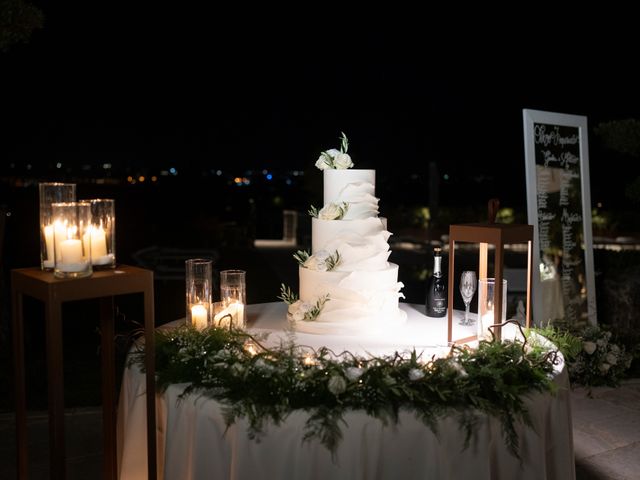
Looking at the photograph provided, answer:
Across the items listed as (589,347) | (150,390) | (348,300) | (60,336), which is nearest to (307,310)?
(348,300)

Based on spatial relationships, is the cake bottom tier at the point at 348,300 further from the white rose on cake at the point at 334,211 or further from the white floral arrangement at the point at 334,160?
the white floral arrangement at the point at 334,160

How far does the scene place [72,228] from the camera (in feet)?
7.14

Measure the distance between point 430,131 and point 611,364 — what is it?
18038 mm

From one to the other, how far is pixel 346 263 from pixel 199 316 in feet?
2.31

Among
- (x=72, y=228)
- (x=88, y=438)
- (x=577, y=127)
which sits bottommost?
(x=88, y=438)

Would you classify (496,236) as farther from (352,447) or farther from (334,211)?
(352,447)

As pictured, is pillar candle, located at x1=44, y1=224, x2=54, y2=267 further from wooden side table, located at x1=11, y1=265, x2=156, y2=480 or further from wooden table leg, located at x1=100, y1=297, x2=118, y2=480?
wooden table leg, located at x1=100, y1=297, x2=118, y2=480

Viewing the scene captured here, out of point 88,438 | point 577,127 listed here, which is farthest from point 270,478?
point 577,127

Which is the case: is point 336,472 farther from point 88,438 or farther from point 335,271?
point 88,438

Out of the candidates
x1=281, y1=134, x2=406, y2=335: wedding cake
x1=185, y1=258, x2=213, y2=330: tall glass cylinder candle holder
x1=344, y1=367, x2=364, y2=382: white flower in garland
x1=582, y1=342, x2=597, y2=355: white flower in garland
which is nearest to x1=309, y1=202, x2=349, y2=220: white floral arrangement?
x1=281, y1=134, x2=406, y2=335: wedding cake

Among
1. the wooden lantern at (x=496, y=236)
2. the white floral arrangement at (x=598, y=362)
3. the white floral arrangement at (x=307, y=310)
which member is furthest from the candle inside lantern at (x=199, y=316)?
the white floral arrangement at (x=598, y=362)

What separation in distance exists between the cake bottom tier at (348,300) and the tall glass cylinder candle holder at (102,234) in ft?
3.29

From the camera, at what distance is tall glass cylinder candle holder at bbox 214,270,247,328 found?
3.08m

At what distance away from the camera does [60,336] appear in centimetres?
216
